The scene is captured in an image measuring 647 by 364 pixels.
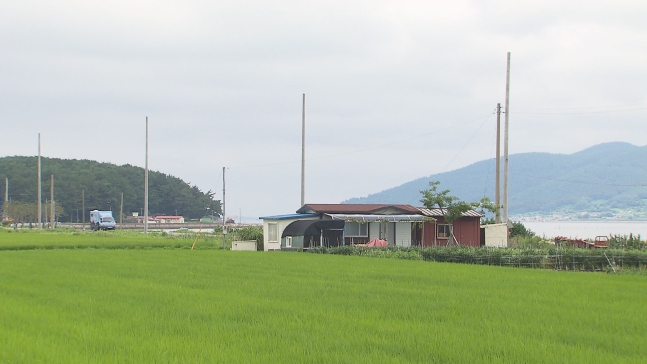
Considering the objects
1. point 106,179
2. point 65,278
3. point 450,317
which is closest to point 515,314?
point 450,317

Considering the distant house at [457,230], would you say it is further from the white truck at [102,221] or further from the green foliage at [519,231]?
the white truck at [102,221]

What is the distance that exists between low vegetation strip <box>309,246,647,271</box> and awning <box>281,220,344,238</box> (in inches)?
253

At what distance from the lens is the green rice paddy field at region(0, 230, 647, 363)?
791cm

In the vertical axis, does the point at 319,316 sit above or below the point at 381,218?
below

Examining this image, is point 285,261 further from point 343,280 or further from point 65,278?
point 65,278

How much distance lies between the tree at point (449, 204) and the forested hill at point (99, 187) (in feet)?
305

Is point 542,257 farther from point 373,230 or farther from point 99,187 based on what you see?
point 99,187

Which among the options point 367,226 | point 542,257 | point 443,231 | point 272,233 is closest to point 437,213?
point 443,231

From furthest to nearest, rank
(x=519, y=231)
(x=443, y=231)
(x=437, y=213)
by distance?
(x=519, y=231)
(x=437, y=213)
(x=443, y=231)

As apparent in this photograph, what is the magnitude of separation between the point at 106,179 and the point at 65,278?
12038cm

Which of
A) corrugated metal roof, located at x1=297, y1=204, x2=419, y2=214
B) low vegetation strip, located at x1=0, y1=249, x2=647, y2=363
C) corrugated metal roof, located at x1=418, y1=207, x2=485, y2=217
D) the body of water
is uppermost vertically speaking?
corrugated metal roof, located at x1=297, y1=204, x2=419, y2=214

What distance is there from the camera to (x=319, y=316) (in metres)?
10.5

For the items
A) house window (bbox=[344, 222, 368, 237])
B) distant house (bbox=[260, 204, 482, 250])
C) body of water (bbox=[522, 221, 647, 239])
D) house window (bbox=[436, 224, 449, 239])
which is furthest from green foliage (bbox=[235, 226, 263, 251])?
body of water (bbox=[522, 221, 647, 239])

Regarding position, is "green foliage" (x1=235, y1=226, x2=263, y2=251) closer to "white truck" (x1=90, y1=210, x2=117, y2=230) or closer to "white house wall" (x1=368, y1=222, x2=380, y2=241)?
"white house wall" (x1=368, y1=222, x2=380, y2=241)
